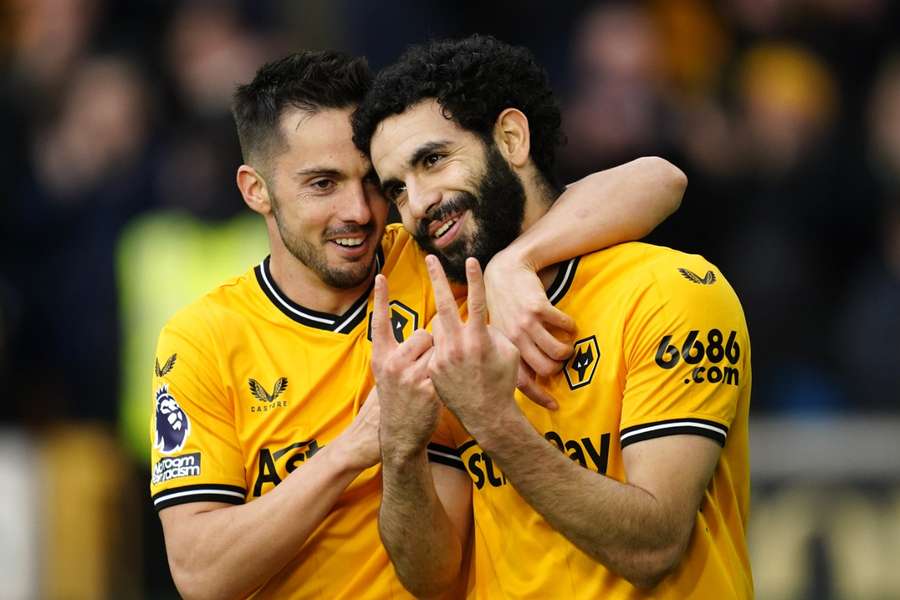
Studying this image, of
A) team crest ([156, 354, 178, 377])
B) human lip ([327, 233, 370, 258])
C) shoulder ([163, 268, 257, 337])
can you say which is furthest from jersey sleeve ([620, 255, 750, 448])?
team crest ([156, 354, 178, 377])

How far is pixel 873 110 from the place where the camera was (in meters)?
10.5

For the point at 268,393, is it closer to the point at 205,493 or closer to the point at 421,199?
the point at 205,493

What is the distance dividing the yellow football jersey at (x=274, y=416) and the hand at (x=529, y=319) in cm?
46

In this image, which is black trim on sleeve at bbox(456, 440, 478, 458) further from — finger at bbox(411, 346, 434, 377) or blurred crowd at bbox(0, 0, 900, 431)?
blurred crowd at bbox(0, 0, 900, 431)

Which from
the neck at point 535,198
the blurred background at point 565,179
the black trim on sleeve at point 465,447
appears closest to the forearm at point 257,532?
the black trim on sleeve at point 465,447

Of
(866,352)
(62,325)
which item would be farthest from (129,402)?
(866,352)

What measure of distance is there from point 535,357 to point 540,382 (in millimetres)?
133

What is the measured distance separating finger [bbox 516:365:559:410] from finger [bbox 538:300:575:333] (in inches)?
6.8

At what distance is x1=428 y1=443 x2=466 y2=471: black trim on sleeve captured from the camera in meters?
4.82

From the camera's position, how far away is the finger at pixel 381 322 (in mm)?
4324

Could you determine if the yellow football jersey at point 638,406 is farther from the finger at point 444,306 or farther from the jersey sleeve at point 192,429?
the jersey sleeve at point 192,429

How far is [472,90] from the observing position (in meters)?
4.79

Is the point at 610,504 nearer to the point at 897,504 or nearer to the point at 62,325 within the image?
the point at 897,504

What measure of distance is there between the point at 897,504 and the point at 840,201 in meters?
2.27
